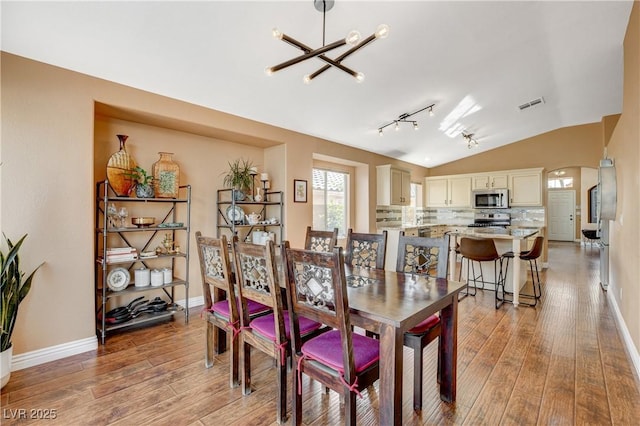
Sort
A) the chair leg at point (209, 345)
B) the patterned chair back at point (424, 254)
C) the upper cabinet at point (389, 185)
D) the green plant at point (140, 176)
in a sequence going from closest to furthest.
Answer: the patterned chair back at point (424, 254) < the chair leg at point (209, 345) < the green plant at point (140, 176) < the upper cabinet at point (389, 185)

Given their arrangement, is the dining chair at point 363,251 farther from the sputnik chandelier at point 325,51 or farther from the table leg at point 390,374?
the sputnik chandelier at point 325,51

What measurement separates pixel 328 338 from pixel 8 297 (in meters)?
2.30

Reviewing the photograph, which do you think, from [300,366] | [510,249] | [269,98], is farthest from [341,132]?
[300,366]

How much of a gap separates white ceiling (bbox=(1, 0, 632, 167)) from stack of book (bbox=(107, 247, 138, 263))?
164 cm

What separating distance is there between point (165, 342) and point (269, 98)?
2.84 meters

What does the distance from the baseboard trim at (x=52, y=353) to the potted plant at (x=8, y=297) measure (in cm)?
32

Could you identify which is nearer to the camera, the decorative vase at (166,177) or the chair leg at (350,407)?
the chair leg at (350,407)

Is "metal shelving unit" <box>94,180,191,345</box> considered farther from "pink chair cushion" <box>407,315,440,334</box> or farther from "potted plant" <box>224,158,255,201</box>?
"pink chair cushion" <box>407,315,440,334</box>

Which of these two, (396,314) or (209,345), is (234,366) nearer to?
(209,345)

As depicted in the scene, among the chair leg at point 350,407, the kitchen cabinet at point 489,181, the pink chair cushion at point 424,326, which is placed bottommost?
the chair leg at point 350,407

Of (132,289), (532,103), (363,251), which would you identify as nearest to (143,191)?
(132,289)

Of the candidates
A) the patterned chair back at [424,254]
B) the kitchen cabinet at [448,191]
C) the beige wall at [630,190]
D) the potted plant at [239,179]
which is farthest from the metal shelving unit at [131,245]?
the kitchen cabinet at [448,191]

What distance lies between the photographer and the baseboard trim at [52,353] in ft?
7.82

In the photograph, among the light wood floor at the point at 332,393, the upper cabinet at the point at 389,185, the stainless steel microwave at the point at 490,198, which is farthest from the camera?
the stainless steel microwave at the point at 490,198
